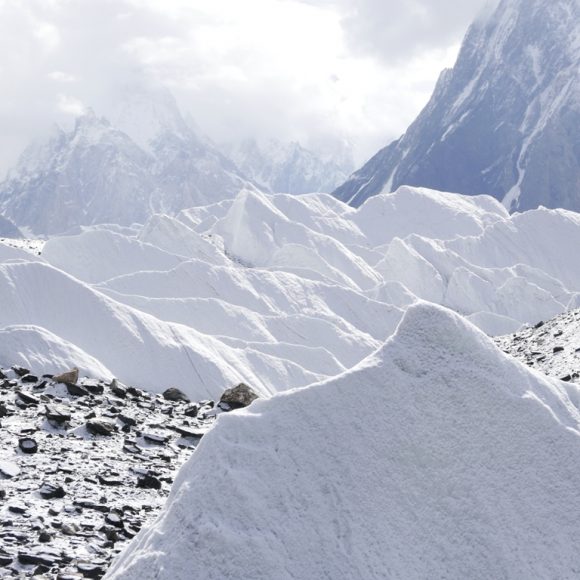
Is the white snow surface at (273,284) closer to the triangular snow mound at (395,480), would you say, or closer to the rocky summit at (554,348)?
the rocky summit at (554,348)

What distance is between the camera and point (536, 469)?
32.6 ft

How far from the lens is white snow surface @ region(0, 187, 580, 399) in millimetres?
34500

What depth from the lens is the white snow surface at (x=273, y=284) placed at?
34.5m

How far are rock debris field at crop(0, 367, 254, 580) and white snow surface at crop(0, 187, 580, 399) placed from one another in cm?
602

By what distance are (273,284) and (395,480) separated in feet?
220

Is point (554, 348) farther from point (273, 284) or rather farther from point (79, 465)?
point (273, 284)

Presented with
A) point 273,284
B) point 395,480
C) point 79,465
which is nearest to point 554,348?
point 79,465

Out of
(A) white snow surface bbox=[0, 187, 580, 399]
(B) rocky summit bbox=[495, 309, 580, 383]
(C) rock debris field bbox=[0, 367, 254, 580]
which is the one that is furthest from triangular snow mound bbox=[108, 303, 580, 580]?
(A) white snow surface bbox=[0, 187, 580, 399]

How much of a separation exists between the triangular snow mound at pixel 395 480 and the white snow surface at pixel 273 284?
16.4 meters

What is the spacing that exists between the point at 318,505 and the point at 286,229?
358 feet

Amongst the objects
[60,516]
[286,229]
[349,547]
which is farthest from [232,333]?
[286,229]

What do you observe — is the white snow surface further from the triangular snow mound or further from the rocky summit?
the triangular snow mound

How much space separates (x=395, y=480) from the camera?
9.71 metres

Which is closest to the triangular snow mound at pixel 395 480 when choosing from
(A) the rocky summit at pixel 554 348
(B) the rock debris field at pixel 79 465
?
(B) the rock debris field at pixel 79 465
